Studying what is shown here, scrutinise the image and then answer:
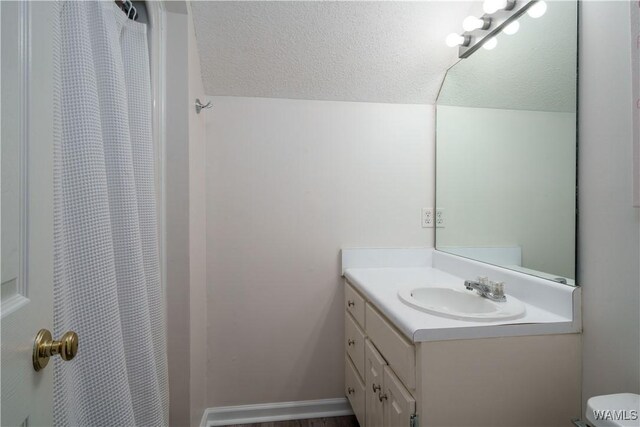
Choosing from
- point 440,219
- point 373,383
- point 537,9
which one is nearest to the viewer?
point 537,9

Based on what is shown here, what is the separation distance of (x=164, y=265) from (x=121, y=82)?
76 cm

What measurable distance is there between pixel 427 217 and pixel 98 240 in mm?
1674

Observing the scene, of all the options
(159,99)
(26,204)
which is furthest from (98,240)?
(159,99)

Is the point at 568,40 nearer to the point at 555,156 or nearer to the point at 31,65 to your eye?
the point at 555,156

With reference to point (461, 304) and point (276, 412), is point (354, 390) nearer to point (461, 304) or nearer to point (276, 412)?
point (276, 412)

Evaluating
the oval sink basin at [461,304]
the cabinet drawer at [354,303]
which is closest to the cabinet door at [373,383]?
the cabinet drawer at [354,303]

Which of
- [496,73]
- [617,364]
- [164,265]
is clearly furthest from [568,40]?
[164,265]

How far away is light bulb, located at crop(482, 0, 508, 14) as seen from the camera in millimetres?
1319

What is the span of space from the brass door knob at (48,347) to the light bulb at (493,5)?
1.82 metres

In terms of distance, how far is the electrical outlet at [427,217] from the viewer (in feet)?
6.29

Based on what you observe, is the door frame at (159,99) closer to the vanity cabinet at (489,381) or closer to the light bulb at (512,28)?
the vanity cabinet at (489,381)

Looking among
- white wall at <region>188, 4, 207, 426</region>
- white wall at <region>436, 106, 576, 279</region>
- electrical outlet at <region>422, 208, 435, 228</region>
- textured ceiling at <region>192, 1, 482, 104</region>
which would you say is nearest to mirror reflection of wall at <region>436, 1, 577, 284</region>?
white wall at <region>436, 106, 576, 279</region>

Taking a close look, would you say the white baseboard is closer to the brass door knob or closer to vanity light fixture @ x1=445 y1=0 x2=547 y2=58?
the brass door knob

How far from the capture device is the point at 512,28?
1313 millimetres
